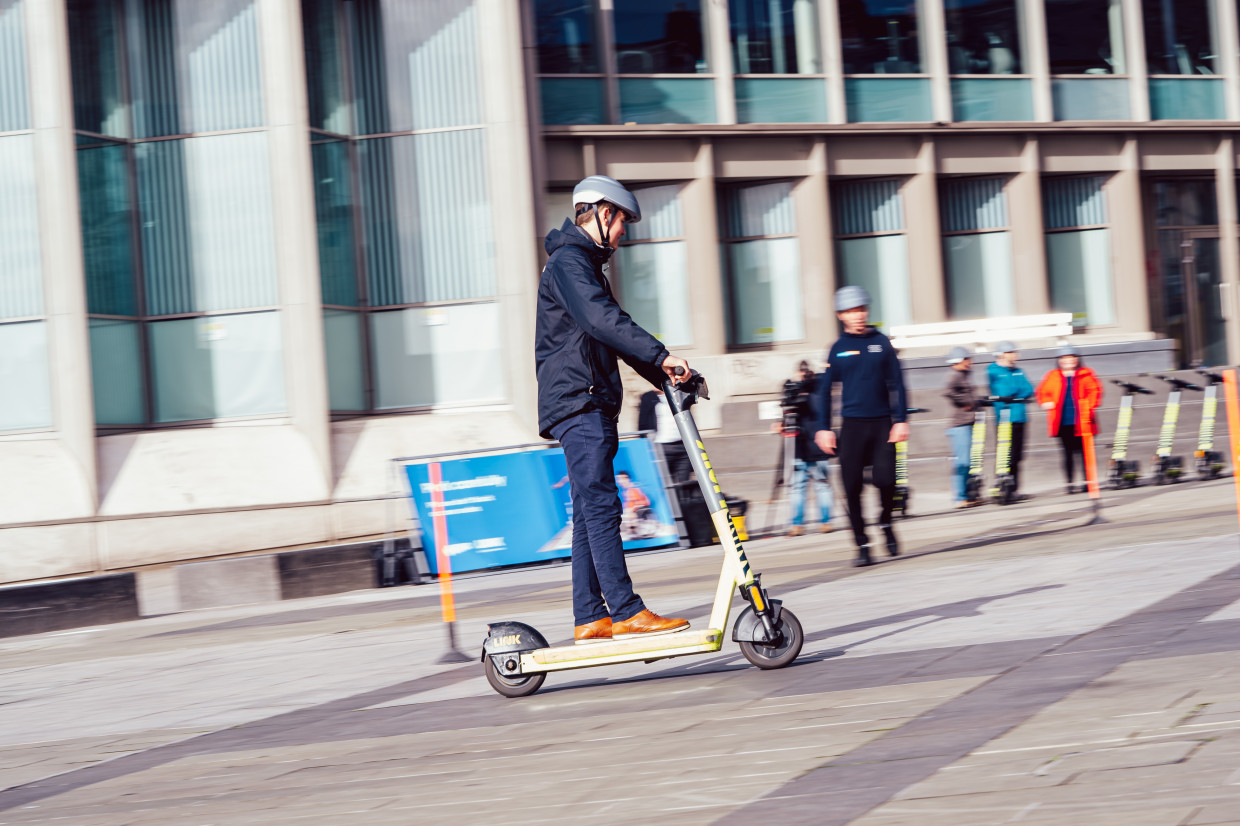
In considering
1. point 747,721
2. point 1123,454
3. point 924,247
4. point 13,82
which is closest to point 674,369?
point 747,721

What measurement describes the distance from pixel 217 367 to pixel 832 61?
1140cm

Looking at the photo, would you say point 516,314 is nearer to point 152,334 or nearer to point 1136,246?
point 152,334

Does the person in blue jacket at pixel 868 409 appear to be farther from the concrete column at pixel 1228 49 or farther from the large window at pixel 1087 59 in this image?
the concrete column at pixel 1228 49

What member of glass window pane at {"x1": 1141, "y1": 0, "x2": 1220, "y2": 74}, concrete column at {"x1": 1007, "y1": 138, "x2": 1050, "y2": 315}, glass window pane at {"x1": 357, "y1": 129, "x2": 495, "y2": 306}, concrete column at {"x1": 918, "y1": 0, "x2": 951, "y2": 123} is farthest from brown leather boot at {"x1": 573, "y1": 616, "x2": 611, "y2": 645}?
glass window pane at {"x1": 1141, "y1": 0, "x2": 1220, "y2": 74}

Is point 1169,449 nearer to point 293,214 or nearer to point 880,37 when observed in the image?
point 880,37

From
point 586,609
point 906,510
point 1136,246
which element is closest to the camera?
point 586,609

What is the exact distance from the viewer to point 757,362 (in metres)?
24.0

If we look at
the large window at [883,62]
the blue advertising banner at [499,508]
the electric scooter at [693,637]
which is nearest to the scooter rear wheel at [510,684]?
the electric scooter at [693,637]

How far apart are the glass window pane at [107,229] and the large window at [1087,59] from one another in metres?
15.8

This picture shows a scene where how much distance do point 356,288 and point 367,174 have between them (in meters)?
1.62

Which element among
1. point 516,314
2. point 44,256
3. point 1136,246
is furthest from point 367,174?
point 1136,246

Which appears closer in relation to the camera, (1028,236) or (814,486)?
(814,486)

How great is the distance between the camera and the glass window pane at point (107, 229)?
1967 cm

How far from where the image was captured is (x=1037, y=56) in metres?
26.3
